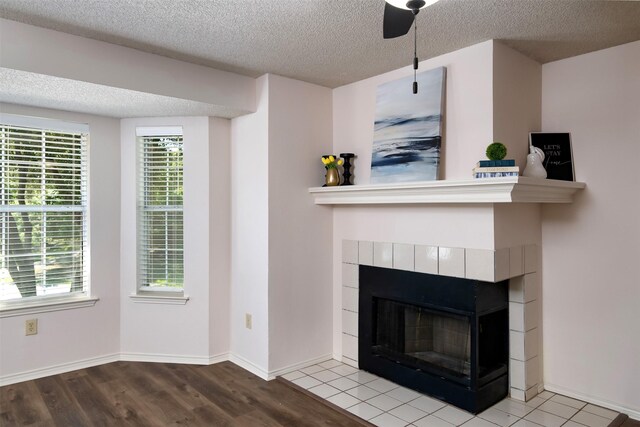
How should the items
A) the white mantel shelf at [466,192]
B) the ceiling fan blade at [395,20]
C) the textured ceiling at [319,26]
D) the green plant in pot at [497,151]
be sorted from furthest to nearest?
the green plant in pot at [497,151] → the white mantel shelf at [466,192] → the textured ceiling at [319,26] → the ceiling fan blade at [395,20]

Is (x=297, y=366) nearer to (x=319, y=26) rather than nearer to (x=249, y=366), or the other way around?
(x=249, y=366)

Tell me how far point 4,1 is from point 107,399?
7.86 ft

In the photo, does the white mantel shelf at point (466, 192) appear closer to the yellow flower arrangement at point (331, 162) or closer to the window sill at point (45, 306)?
the yellow flower arrangement at point (331, 162)

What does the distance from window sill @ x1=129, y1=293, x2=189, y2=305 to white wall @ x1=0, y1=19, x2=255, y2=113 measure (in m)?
1.56

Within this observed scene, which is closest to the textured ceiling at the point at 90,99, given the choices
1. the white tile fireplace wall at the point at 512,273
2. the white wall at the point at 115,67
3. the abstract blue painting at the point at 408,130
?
the white wall at the point at 115,67

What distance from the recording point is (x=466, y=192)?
2529 mm

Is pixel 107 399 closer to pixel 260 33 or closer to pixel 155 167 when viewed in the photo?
pixel 155 167

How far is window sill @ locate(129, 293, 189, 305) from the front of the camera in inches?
141

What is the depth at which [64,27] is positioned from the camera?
8.02ft

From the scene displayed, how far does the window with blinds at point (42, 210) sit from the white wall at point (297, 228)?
60.7 inches

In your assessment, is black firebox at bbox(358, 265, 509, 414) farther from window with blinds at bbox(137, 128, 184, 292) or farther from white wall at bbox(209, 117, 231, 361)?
window with blinds at bbox(137, 128, 184, 292)

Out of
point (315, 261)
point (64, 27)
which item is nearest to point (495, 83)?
point (315, 261)

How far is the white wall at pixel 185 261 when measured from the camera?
3.59 metres

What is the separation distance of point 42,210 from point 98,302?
828 millimetres
